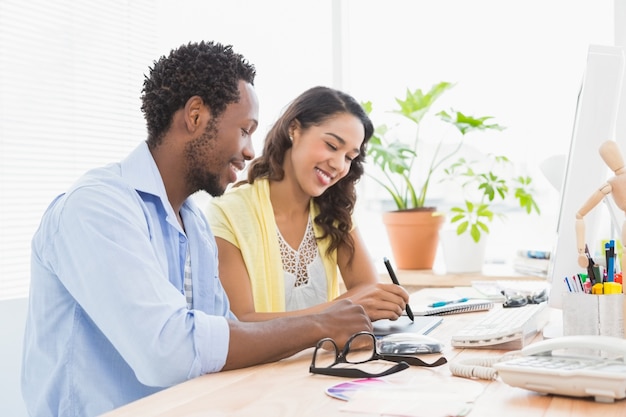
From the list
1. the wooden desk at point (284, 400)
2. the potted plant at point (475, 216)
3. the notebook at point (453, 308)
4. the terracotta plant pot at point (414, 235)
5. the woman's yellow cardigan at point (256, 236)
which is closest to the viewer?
the wooden desk at point (284, 400)

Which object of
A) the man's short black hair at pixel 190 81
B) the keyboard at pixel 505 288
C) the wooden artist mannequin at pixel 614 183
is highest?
the man's short black hair at pixel 190 81

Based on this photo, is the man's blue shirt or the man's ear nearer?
the man's blue shirt

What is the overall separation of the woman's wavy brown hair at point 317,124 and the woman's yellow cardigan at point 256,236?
142mm

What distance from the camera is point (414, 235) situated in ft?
9.87

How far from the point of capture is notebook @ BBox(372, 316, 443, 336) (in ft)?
4.62

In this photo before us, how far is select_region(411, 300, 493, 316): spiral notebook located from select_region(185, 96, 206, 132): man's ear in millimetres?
704

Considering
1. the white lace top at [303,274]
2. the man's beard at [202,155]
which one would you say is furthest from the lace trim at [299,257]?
the man's beard at [202,155]

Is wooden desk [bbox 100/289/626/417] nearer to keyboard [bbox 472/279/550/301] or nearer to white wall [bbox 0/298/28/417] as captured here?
keyboard [bbox 472/279/550/301]

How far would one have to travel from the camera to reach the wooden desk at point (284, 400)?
0.84 m

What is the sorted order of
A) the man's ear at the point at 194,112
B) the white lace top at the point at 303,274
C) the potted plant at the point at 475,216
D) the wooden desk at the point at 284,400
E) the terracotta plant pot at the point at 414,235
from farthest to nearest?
the terracotta plant pot at the point at 414,235 → the potted plant at the point at 475,216 → the white lace top at the point at 303,274 → the man's ear at the point at 194,112 → the wooden desk at the point at 284,400

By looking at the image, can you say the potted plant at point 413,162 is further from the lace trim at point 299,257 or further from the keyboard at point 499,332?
the keyboard at point 499,332

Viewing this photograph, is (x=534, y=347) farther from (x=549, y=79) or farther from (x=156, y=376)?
(x=549, y=79)

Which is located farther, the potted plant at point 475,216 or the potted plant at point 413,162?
the potted plant at point 413,162

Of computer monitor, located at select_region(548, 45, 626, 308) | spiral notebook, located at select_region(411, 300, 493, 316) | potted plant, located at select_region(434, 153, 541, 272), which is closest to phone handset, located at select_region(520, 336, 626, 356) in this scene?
computer monitor, located at select_region(548, 45, 626, 308)
